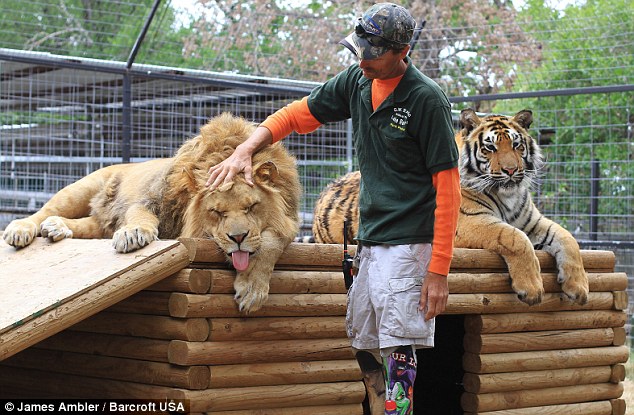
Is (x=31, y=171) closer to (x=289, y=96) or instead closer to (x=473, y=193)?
(x=289, y=96)

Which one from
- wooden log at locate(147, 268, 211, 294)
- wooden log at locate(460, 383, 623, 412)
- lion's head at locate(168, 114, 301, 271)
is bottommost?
wooden log at locate(460, 383, 623, 412)

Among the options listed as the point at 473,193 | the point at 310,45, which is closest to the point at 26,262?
the point at 473,193

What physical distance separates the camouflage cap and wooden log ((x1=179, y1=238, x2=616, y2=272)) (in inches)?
50.1

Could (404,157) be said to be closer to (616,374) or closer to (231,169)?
(231,169)

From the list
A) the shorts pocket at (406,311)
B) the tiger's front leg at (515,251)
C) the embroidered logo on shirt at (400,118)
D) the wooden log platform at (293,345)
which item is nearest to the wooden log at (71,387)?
the wooden log platform at (293,345)

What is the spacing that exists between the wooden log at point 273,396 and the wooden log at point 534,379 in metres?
0.86

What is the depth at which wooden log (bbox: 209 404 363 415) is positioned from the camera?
176 inches

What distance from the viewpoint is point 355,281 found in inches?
163

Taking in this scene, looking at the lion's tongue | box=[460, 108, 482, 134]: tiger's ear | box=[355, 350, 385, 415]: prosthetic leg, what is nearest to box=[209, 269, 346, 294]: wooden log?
the lion's tongue

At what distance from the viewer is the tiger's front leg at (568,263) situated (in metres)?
5.67

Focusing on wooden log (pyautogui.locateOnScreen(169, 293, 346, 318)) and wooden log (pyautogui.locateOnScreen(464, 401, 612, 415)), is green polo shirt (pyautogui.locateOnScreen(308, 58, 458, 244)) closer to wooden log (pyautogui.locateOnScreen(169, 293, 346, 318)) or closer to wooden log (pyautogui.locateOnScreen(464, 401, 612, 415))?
wooden log (pyautogui.locateOnScreen(169, 293, 346, 318))

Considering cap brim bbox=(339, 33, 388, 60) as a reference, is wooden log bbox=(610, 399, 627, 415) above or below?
below

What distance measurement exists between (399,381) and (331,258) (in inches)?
46.8

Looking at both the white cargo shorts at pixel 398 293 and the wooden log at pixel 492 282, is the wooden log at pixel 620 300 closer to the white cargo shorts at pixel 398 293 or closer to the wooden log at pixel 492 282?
the wooden log at pixel 492 282
